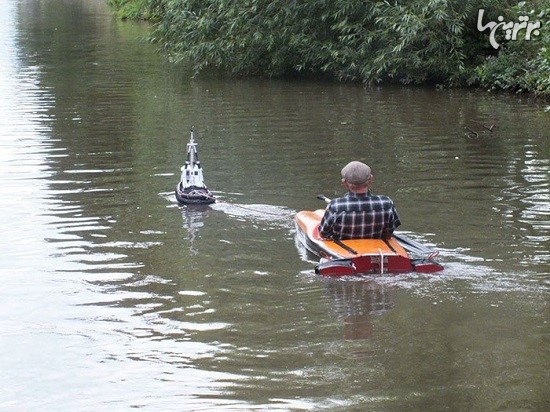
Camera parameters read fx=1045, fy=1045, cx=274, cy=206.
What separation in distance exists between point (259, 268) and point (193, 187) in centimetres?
299

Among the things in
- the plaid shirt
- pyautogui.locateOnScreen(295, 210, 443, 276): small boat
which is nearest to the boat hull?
pyautogui.locateOnScreen(295, 210, 443, 276): small boat

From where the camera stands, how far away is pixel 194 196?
13.1 m

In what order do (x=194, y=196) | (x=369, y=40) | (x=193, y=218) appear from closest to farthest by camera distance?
(x=193, y=218) → (x=194, y=196) → (x=369, y=40)

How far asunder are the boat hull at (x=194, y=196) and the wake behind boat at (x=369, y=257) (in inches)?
109

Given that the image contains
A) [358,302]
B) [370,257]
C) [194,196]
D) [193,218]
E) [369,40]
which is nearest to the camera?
[358,302]

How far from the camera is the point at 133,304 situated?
30.4 feet

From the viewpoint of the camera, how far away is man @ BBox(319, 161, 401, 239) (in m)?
10.4

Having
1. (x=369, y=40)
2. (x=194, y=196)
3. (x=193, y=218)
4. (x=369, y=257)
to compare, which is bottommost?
(x=193, y=218)

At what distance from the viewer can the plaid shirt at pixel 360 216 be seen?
10.4 m

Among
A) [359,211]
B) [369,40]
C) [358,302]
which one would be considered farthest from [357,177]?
[369,40]

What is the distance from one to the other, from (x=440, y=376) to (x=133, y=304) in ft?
10.0

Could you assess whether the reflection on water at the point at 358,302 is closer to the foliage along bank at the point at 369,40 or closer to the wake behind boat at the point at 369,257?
the wake behind boat at the point at 369,257

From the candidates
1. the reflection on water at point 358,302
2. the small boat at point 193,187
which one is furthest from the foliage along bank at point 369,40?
the reflection on water at point 358,302

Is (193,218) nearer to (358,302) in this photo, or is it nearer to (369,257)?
(369,257)
